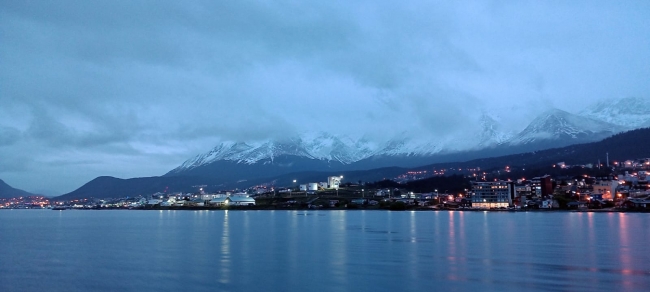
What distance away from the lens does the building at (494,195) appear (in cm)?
7512

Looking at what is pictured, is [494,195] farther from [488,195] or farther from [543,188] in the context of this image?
[543,188]

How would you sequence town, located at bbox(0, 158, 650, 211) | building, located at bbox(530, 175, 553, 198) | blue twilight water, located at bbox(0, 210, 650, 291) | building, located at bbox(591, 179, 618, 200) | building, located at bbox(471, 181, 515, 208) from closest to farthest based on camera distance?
blue twilight water, located at bbox(0, 210, 650, 291)
town, located at bbox(0, 158, 650, 211)
building, located at bbox(591, 179, 618, 200)
building, located at bbox(471, 181, 515, 208)
building, located at bbox(530, 175, 553, 198)

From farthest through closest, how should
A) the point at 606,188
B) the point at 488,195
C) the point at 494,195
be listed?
the point at 488,195, the point at 494,195, the point at 606,188

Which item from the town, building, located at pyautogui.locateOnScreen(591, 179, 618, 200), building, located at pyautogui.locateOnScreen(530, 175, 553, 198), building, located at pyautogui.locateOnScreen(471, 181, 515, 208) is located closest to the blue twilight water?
the town

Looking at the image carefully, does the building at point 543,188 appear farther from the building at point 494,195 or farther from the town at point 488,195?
the building at point 494,195

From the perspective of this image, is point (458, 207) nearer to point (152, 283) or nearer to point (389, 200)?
point (389, 200)

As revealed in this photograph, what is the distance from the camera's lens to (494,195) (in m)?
76.4

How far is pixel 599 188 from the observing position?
72625 millimetres

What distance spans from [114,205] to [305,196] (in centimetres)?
6319

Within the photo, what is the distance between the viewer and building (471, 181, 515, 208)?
75125mm

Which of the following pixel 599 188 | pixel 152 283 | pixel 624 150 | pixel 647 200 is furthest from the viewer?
pixel 624 150

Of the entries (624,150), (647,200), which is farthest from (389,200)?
(624,150)

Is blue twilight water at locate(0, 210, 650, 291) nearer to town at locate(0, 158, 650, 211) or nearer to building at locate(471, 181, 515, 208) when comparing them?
town at locate(0, 158, 650, 211)

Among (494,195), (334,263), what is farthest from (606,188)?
(334,263)
